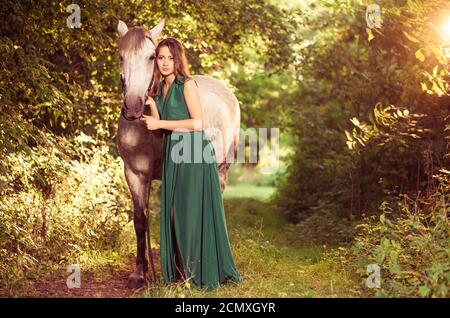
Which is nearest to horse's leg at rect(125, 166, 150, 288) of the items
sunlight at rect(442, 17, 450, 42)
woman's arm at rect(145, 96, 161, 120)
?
woman's arm at rect(145, 96, 161, 120)

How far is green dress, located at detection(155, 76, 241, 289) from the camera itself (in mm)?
5090

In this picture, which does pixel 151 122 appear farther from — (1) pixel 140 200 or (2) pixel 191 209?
(1) pixel 140 200

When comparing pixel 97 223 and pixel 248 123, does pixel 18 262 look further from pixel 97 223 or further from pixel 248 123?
pixel 248 123

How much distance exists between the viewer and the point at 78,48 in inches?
301

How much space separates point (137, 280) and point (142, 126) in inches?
55.3

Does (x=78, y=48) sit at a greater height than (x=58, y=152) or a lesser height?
greater

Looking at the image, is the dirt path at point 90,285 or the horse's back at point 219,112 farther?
the horse's back at point 219,112

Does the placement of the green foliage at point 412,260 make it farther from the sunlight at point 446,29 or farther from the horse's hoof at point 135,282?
the horse's hoof at point 135,282

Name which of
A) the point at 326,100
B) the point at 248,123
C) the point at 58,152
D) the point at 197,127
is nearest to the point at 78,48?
the point at 58,152

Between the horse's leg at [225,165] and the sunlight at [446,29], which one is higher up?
the sunlight at [446,29]

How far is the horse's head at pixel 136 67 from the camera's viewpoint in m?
4.79
